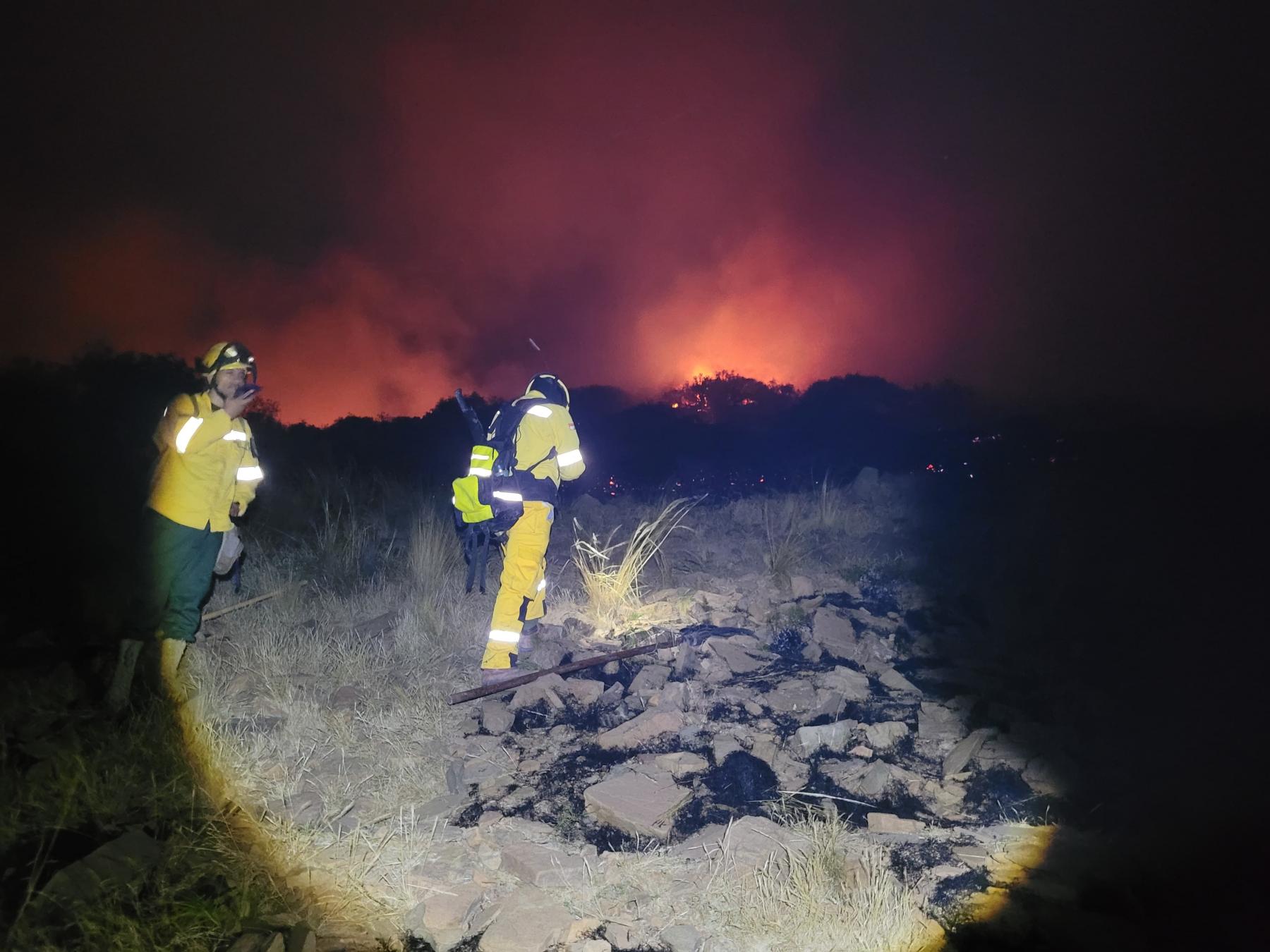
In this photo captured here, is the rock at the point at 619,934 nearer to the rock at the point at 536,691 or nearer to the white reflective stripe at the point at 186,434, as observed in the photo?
the rock at the point at 536,691

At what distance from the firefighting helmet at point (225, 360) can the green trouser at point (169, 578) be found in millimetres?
975

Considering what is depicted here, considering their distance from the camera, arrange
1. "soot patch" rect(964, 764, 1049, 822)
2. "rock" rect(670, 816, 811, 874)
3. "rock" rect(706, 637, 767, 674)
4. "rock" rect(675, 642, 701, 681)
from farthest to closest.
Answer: "rock" rect(706, 637, 767, 674), "rock" rect(675, 642, 701, 681), "soot patch" rect(964, 764, 1049, 822), "rock" rect(670, 816, 811, 874)

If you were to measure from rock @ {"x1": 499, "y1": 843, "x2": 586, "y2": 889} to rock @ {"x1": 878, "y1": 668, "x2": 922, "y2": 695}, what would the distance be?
2712 mm

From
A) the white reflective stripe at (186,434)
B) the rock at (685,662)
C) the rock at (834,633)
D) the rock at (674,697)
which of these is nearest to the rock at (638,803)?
the rock at (674,697)

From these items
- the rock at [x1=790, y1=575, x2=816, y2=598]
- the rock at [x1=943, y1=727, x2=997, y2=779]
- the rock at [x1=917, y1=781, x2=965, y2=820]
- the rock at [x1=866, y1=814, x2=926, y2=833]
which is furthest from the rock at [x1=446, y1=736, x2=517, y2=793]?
the rock at [x1=790, y1=575, x2=816, y2=598]

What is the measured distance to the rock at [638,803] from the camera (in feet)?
10.9

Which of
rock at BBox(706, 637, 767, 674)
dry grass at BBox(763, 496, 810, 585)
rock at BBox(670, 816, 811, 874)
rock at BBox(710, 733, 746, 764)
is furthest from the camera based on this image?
dry grass at BBox(763, 496, 810, 585)

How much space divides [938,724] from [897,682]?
565 millimetres

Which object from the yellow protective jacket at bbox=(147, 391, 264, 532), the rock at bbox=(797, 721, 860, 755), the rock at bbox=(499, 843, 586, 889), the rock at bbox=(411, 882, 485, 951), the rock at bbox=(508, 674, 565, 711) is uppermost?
the yellow protective jacket at bbox=(147, 391, 264, 532)

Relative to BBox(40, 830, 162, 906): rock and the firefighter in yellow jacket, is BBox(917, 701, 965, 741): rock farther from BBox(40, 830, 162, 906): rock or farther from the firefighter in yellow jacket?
BBox(40, 830, 162, 906): rock

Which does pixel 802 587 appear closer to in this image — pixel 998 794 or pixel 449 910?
pixel 998 794

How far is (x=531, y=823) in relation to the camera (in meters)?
3.41

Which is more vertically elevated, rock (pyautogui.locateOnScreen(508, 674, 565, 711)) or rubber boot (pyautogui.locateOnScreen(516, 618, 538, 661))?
rubber boot (pyautogui.locateOnScreen(516, 618, 538, 661))

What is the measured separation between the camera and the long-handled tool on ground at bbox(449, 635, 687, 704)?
4559 mm
